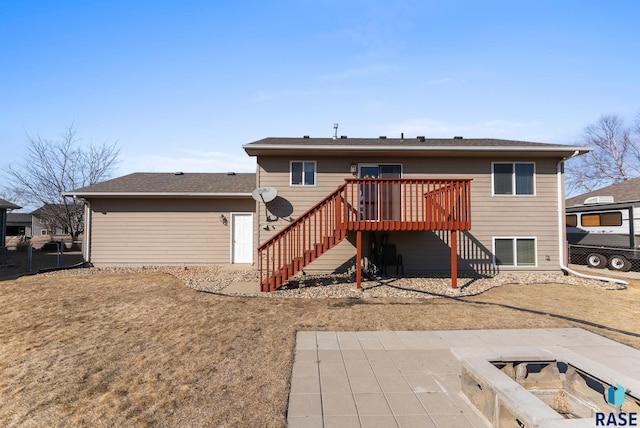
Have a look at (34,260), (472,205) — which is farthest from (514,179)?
(34,260)

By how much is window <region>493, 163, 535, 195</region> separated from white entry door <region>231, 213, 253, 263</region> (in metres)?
8.40

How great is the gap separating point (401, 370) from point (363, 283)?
4.68m

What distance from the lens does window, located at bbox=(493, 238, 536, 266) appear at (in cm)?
944

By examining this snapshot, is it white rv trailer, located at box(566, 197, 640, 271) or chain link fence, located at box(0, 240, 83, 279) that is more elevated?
white rv trailer, located at box(566, 197, 640, 271)

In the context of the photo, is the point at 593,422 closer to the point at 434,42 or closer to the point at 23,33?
the point at 434,42

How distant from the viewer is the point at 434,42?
9570mm

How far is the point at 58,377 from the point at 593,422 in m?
4.66

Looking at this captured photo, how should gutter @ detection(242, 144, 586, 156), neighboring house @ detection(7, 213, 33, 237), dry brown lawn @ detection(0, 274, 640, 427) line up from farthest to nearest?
1. neighboring house @ detection(7, 213, 33, 237)
2. gutter @ detection(242, 144, 586, 156)
3. dry brown lawn @ detection(0, 274, 640, 427)

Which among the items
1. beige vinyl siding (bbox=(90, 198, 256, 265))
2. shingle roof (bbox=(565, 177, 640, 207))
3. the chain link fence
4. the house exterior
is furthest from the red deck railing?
shingle roof (bbox=(565, 177, 640, 207))

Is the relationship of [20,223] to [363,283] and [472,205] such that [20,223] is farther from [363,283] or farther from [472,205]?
[472,205]

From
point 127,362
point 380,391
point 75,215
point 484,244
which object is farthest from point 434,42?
point 75,215

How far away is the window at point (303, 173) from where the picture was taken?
947 cm

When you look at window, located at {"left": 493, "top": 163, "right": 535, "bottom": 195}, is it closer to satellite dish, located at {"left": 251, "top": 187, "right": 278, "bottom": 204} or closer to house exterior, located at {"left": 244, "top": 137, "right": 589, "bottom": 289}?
house exterior, located at {"left": 244, "top": 137, "right": 589, "bottom": 289}

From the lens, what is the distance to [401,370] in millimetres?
3432
